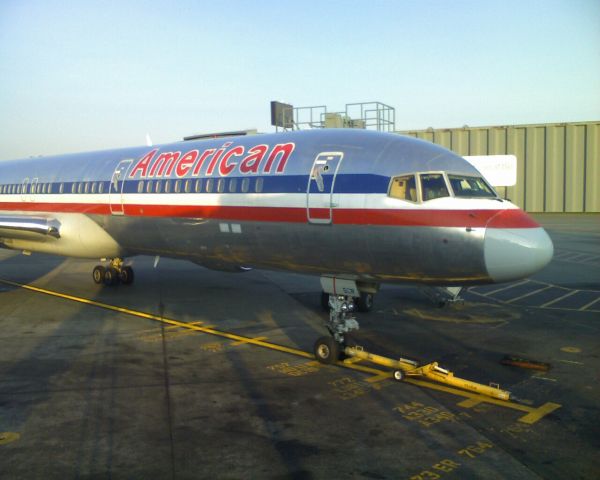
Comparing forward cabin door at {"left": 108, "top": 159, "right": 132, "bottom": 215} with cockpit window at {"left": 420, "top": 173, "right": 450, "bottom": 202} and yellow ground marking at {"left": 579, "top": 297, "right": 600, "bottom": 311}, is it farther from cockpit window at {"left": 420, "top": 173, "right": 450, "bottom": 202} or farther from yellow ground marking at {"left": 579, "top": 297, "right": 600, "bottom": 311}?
yellow ground marking at {"left": 579, "top": 297, "right": 600, "bottom": 311}

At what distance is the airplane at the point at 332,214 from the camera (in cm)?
948

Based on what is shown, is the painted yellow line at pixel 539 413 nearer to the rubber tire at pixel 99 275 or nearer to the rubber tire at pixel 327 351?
the rubber tire at pixel 327 351

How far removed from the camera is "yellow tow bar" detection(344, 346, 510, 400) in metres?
9.41

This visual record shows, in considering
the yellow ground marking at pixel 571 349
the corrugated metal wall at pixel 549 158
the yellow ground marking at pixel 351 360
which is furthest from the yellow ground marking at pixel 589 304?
the corrugated metal wall at pixel 549 158

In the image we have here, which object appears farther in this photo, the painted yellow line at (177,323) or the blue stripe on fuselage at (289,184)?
the painted yellow line at (177,323)

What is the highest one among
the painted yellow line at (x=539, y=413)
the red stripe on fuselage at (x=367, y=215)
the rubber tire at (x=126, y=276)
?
the red stripe on fuselage at (x=367, y=215)

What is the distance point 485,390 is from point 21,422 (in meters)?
7.45

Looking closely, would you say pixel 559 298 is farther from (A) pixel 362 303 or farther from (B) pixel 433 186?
(B) pixel 433 186

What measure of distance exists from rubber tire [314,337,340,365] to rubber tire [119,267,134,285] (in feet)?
37.7

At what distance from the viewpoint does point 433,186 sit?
9953mm

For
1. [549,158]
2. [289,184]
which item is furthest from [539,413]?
[549,158]

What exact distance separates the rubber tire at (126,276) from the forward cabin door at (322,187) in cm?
1169

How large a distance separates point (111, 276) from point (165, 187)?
6.97 metres

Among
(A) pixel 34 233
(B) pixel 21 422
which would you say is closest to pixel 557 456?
(B) pixel 21 422
